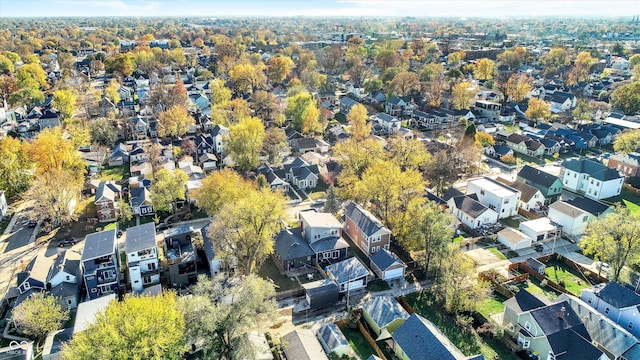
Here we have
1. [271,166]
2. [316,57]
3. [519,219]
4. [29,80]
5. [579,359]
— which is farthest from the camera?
[316,57]

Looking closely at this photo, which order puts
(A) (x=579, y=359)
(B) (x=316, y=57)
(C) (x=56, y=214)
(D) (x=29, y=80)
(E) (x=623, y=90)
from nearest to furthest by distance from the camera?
1. (A) (x=579, y=359)
2. (C) (x=56, y=214)
3. (E) (x=623, y=90)
4. (D) (x=29, y=80)
5. (B) (x=316, y=57)

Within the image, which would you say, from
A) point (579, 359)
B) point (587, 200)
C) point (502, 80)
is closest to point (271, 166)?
point (587, 200)

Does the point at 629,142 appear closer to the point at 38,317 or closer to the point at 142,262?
the point at 142,262

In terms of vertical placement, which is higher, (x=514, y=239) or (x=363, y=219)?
(x=363, y=219)

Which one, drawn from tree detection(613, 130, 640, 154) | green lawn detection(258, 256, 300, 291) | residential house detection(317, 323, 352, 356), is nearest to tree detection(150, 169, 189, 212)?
green lawn detection(258, 256, 300, 291)

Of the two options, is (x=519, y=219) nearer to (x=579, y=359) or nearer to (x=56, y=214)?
(x=579, y=359)

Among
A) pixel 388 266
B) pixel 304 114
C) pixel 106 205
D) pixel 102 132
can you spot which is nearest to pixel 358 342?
pixel 388 266

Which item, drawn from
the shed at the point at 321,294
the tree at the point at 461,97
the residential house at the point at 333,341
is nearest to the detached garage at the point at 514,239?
the shed at the point at 321,294
